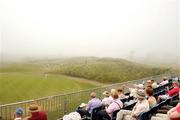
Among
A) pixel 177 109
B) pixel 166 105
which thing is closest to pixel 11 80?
pixel 166 105

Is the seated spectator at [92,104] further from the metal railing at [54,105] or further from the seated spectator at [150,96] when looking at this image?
the seated spectator at [150,96]

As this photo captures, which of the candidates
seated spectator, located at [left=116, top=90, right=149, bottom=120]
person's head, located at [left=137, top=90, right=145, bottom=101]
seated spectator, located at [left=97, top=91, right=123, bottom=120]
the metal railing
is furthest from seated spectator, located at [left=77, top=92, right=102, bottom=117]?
person's head, located at [left=137, top=90, right=145, bottom=101]

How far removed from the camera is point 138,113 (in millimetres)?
6668

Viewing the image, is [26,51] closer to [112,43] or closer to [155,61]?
[112,43]

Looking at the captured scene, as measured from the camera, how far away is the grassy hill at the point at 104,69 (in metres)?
31.1

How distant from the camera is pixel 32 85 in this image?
2802cm

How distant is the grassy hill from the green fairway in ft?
3.93

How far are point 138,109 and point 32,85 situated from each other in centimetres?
2201

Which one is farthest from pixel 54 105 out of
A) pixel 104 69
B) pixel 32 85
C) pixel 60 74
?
pixel 104 69

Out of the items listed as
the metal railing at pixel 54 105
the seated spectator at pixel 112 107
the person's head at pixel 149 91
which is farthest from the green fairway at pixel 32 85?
the person's head at pixel 149 91

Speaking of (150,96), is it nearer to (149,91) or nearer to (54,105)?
(149,91)

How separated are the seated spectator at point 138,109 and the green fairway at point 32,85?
18.9 metres

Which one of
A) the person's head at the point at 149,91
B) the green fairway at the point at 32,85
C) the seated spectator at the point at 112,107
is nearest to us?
Answer: the person's head at the point at 149,91

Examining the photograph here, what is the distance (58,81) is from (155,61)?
11.1 m
